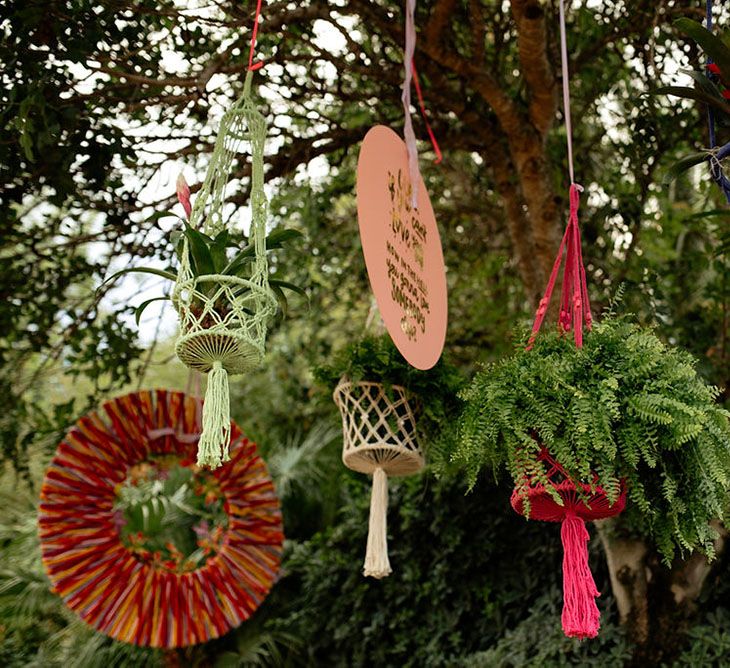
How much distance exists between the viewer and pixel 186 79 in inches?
99.6

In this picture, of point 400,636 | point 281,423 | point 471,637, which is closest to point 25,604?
point 281,423

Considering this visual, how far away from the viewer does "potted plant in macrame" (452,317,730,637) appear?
1754mm

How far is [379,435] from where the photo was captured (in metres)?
2.19

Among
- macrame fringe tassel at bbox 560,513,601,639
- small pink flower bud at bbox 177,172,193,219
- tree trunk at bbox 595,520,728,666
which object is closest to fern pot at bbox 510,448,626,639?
macrame fringe tassel at bbox 560,513,601,639

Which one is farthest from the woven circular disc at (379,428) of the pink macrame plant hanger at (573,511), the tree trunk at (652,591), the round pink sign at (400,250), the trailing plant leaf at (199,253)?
the tree trunk at (652,591)

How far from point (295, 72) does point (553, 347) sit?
2.05 meters

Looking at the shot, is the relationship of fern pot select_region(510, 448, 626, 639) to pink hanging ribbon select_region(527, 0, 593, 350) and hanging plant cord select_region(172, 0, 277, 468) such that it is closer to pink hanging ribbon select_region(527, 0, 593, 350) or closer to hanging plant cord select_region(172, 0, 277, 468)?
pink hanging ribbon select_region(527, 0, 593, 350)

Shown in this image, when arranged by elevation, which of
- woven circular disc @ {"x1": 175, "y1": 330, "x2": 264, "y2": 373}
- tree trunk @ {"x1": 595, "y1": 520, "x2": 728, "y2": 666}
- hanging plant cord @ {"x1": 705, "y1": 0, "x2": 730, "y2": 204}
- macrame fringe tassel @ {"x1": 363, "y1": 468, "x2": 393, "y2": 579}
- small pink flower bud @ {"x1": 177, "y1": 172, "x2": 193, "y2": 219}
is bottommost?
tree trunk @ {"x1": 595, "y1": 520, "x2": 728, "y2": 666}

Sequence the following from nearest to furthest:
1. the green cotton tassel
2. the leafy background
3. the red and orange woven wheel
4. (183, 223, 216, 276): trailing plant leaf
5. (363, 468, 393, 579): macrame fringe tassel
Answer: the green cotton tassel, (183, 223, 216, 276): trailing plant leaf, (363, 468, 393, 579): macrame fringe tassel, the leafy background, the red and orange woven wheel

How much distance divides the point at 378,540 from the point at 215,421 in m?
0.56

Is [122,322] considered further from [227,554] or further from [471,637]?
[471,637]

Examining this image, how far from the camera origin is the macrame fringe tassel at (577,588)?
1.76 metres

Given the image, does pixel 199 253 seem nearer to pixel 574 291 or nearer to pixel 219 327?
pixel 219 327

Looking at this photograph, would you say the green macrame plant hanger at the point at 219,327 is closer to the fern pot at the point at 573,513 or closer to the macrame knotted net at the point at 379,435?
the macrame knotted net at the point at 379,435
